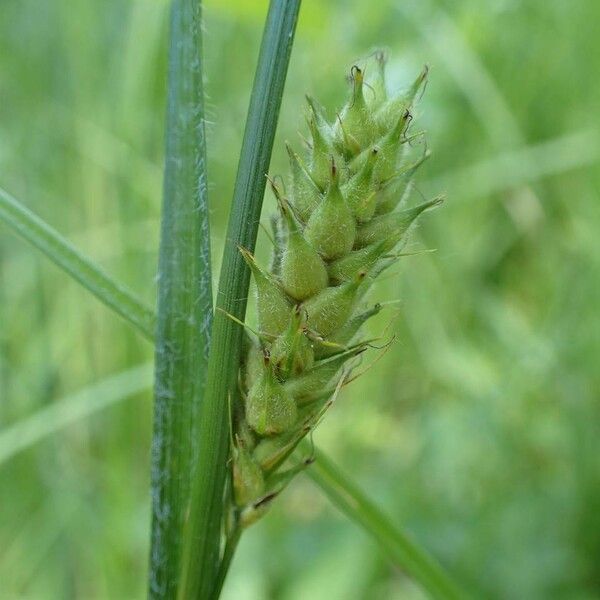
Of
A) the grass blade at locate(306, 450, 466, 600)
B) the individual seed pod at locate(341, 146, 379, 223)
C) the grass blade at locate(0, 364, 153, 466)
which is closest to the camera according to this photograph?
the individual seed pod at locate(341, 146, 379, 223)

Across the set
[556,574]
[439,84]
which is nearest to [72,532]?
[556,574]

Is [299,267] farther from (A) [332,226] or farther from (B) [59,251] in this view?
(B) [59,251]

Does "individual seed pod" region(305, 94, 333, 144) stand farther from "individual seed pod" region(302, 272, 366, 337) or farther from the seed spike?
"individual seed pod" region(302, 272, 366, 337)

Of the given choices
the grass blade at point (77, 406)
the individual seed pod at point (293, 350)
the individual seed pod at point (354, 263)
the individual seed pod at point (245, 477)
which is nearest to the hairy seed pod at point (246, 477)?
the individual seed pod at point (245, 477)

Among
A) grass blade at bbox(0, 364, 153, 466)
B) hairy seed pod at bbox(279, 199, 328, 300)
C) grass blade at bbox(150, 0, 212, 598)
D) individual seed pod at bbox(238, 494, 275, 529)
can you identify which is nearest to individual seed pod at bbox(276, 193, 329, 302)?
hairy seed pod at bbox(279, 199, 328, 300)

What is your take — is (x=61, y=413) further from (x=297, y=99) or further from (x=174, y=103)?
(x=297, y=99)

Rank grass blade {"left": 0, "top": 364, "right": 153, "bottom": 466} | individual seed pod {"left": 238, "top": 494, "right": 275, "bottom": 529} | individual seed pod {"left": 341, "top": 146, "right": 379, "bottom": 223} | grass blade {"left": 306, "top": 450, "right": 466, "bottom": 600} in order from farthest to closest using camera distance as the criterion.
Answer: grass blade {"left": 0, "top": 364, "right": 153, "bottom": 466}
grass blade {"left": 306, "top": 450, "right": 466, "bottom": 600}
individual seed pod {"left": 238, "top": 494, "right": 275, "bottom": 529}
individual seed pod {"left": 341, "top": 146, "right": 379, "bottom": 223}

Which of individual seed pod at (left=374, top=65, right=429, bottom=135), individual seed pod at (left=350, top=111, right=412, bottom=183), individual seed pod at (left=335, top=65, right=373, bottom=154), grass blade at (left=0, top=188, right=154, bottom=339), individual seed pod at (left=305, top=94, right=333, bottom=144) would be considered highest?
grass blade at (left=0, top=188, right=154, bottom=339)
